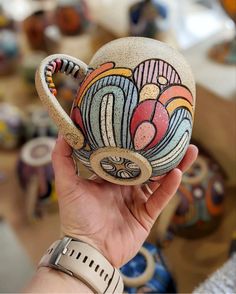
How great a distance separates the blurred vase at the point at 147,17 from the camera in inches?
39.3

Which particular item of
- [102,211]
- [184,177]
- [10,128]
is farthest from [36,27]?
[102,211]

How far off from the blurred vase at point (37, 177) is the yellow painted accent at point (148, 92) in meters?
0.45

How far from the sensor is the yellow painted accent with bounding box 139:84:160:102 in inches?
18.2

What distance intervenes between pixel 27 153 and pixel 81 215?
15.7 inches

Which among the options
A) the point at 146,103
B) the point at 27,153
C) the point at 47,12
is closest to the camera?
the point at 146,103

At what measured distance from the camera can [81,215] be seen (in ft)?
1.78

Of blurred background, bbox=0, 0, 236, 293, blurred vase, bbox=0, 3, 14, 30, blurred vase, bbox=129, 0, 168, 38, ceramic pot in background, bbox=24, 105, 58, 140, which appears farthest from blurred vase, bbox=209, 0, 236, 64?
blurred vase, bbox=0, 3, 14, 30

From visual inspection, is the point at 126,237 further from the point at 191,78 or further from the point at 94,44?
the point at 94,44

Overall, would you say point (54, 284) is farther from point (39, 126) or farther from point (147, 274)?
point (39, 126)

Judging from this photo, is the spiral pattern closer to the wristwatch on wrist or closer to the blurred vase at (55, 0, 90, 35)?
the wristwatch on wrist

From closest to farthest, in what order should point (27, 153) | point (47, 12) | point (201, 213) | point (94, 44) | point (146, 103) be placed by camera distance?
point (146, 103), point (201, 213), point (27, 153), point (94, 44), point (47, 12)

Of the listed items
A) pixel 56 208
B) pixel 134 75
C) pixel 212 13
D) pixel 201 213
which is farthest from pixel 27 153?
pixel 212 13

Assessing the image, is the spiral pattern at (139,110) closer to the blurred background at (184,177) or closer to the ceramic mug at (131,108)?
the ceramic mug at (131,108)

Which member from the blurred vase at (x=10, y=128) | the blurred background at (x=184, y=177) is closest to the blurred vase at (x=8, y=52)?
the blurred background at (x=184, y=177)
